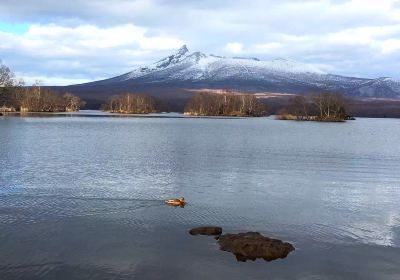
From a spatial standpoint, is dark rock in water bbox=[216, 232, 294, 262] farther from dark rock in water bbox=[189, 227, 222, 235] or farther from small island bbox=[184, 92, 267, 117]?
small island bbox=[184, 92, 267, 117]

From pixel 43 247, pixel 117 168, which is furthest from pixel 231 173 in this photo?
pixel 43 247

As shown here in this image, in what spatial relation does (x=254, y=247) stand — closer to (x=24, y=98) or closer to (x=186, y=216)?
(x=186, y=216)

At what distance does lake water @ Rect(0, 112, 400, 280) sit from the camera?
1509 centimetres

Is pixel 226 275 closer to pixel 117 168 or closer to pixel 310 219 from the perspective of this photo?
pixel 310 219

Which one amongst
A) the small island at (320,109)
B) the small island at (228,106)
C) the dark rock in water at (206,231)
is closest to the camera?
the dark rock in water at (206,231)

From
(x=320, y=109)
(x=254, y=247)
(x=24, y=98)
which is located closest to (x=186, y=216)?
(x=254, y=247)

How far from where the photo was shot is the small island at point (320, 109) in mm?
138375

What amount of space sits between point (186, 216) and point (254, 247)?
4.99 metres

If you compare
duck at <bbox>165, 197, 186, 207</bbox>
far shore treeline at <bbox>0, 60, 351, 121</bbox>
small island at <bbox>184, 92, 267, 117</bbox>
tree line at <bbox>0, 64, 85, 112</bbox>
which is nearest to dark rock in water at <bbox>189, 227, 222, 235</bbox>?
duck at <bbox>165, 197, 186, 207</bbox>

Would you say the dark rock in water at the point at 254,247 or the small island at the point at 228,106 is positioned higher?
the small island at the point at 228,106

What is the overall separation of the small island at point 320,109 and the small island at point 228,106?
74.5ft

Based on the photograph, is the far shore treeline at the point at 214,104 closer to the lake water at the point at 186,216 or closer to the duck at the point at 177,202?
the lake water at the point at 186,216

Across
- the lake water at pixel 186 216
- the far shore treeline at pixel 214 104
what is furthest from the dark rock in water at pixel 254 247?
the far shore treeline at pixel 214 104

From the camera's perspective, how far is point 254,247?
53.3ft
